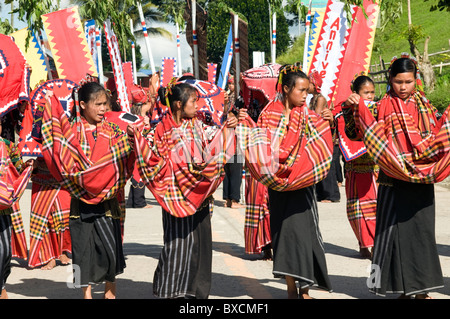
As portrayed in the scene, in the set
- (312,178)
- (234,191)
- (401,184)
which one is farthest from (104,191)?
(234,191)

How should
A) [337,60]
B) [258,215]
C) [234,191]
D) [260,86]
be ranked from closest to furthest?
[260,86], [258,215], [337,60], [234,191]

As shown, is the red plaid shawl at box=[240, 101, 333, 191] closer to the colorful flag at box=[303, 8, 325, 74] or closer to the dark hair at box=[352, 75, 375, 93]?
the dark hair at box=[352, 75, 375, 93]

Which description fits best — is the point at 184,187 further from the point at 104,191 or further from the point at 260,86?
the point at 260,86

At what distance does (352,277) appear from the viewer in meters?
6.89

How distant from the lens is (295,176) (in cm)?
568

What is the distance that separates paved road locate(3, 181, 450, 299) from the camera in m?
6.40

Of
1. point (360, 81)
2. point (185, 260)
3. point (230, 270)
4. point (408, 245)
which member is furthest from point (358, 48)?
point (185, 260)

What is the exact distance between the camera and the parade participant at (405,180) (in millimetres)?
5484

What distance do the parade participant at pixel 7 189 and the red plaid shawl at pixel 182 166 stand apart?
3.51 feet

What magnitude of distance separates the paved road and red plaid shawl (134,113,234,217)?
102 centimetres

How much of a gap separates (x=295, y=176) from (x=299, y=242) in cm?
51

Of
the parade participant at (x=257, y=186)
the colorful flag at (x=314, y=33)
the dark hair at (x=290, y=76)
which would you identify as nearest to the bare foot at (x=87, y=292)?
the dark hair at (x=290, y=76)

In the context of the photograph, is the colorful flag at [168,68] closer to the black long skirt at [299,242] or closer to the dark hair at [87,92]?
the dark hair at [87,92]
